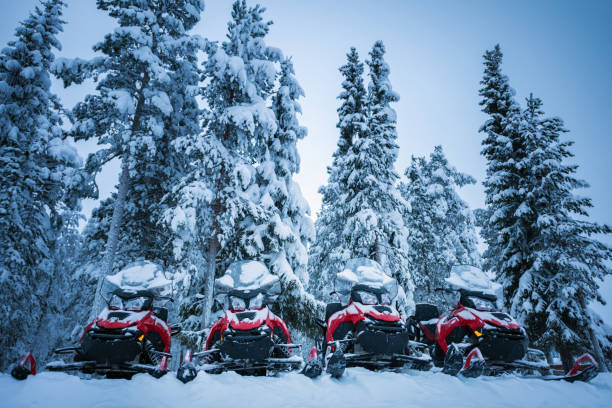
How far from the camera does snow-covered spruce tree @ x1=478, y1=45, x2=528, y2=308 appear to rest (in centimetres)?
1224

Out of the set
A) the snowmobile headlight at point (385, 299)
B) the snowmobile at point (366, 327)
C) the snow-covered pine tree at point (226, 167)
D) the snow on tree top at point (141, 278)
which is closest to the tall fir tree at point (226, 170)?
the snow-covered pine tree at point (226, 167)

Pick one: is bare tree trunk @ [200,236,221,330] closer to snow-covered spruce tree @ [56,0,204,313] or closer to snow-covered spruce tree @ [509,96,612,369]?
snow-covered spruce tree @ [56,0,204,313]

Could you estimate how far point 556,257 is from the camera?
36.0ft

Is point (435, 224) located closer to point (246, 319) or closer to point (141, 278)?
point (246, 319)

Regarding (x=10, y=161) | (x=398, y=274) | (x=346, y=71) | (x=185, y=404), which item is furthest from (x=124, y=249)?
(x=346, y=71)

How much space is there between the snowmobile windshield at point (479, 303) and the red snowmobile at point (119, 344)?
499 centimetres

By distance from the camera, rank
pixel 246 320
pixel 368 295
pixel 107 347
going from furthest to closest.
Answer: pixel 368 295 → pixel 246 320 → pixel 107 347

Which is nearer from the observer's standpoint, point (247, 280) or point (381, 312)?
point (381, 312)

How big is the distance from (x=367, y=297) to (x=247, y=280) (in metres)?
2.12

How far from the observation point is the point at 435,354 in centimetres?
588

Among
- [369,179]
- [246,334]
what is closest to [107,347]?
[246,334]

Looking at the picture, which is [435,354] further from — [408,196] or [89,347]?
[408,196]

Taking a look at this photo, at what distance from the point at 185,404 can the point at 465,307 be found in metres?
4.64

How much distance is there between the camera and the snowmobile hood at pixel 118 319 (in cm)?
441
